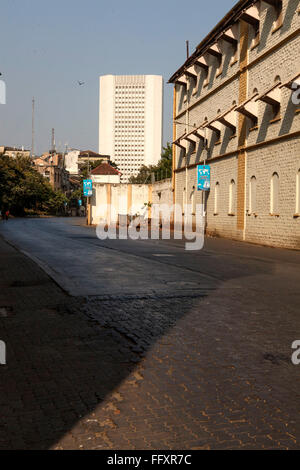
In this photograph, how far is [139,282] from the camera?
35.2ft

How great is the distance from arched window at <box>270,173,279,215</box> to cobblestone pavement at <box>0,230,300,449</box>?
686 inches

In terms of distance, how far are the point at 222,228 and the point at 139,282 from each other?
74.1 feet

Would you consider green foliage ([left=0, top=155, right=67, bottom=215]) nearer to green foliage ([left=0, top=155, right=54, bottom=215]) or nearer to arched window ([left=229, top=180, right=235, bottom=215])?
green foliage ([left=0, top=155, right=54, bottom=215])

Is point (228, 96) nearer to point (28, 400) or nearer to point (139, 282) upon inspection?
point (139, 282)

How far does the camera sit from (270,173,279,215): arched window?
→ 2505 cm

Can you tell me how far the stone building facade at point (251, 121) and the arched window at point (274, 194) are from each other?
0.05 metres

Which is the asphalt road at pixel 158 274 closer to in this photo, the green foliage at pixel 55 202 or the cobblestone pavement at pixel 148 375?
the cobblestone pavement at pixel 148 375

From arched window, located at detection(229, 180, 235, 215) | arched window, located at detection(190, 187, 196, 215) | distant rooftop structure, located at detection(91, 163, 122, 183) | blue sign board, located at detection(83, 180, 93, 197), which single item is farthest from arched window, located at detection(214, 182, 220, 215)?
distant rooftop structure, located at detection(91, 163, 122, 183)

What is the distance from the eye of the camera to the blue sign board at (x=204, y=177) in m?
34.7

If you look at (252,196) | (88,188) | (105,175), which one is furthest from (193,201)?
(105,175)

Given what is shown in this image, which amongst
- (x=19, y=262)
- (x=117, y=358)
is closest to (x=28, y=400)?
(x=117, y=358)

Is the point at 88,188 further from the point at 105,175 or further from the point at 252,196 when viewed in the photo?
the point at 105,175

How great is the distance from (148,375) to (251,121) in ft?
83.2

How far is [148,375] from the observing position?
468 cm
